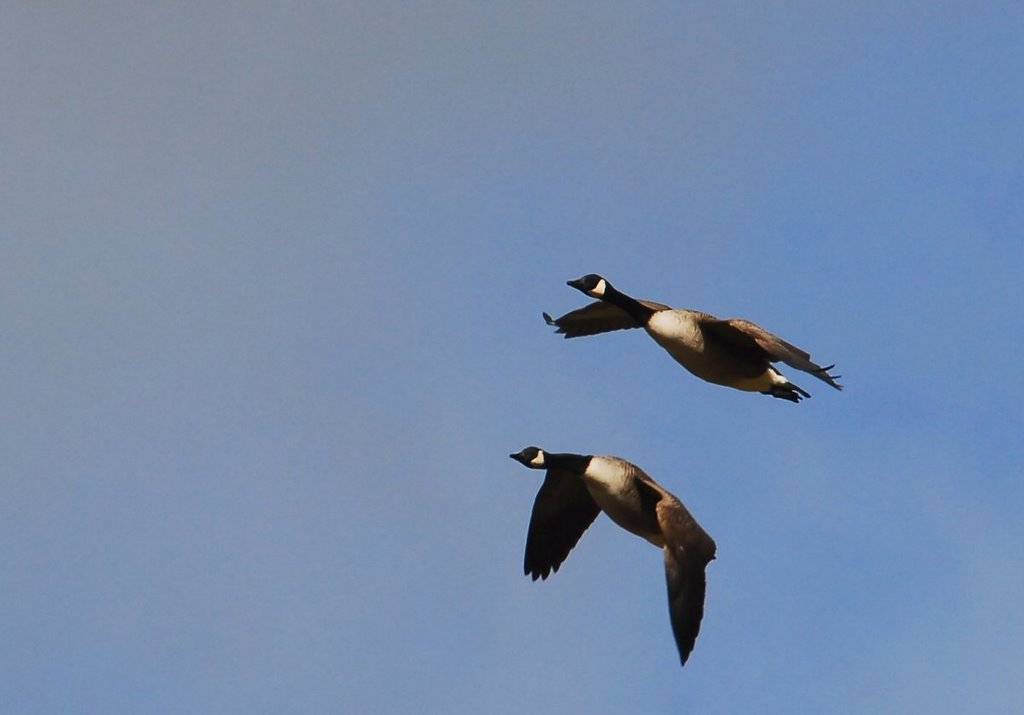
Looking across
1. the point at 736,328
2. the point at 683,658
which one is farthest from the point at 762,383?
the point at 683,658

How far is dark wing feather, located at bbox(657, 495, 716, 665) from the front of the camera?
66.9 ft

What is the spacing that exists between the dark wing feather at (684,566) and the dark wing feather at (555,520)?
244cm

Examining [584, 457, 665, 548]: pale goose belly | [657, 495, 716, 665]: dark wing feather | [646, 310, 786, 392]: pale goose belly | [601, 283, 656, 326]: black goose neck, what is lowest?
[657, 495, 716, 665]: dark wing feather

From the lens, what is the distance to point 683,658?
65.3ft

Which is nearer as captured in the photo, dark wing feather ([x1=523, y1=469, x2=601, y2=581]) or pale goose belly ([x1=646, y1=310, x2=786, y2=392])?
pale goose belly ([x1=646, y1=310, x2=786, y2=392])

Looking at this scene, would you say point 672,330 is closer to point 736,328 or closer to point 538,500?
point 736,328

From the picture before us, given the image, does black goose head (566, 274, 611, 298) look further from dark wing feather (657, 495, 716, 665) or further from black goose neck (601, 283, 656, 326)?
dark wing feather (657, 495, 716, 665)

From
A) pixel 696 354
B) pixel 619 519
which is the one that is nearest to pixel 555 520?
pixel 619 519

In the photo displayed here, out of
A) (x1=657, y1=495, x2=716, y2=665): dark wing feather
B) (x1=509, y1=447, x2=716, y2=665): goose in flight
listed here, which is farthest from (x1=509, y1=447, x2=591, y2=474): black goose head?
(x1=657, y1=495, x2=716, y2=665): dark wing feather

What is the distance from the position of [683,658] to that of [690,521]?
189 centimetres

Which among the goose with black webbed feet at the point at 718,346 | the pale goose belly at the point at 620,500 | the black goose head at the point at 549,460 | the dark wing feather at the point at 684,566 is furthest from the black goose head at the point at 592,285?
the dark wing feather at the point at 684,566

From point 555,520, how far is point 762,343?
3.31 metres

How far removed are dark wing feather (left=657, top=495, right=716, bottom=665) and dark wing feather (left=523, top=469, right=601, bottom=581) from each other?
2437 millimetres

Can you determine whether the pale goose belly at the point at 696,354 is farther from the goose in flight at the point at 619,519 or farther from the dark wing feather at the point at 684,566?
the dark wing feather at the point at 684,566
